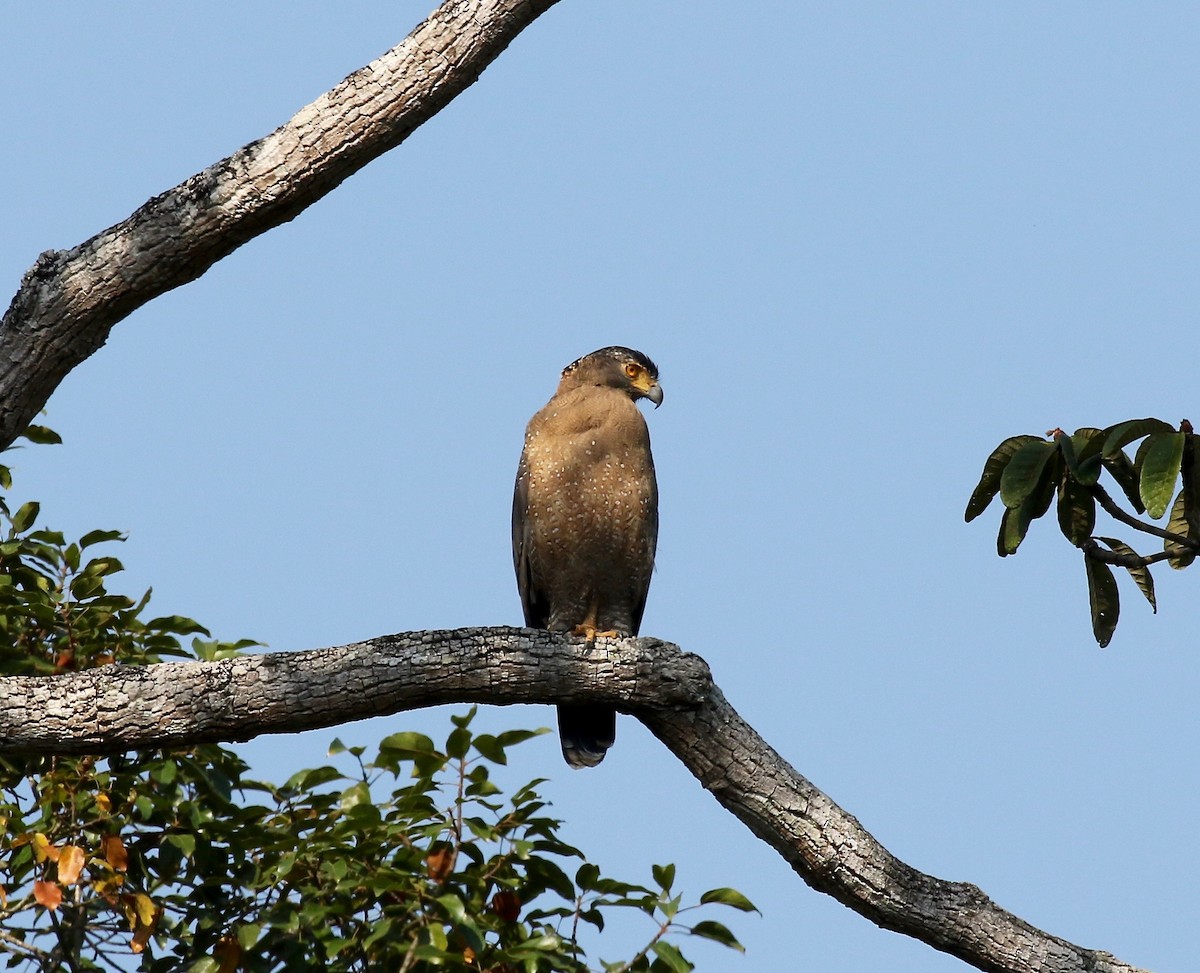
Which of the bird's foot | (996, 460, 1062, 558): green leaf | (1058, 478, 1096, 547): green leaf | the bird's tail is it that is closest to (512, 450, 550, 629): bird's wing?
the bird's foot

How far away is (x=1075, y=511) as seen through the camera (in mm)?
4590

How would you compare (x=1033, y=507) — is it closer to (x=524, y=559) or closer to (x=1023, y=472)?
(x=1023, y=472)

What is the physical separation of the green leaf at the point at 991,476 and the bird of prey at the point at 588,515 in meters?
2.00

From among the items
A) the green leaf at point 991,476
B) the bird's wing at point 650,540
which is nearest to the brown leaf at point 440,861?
the green leaf at point 991,476

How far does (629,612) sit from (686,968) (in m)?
2.96

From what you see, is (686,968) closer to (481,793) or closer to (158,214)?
(481,793)

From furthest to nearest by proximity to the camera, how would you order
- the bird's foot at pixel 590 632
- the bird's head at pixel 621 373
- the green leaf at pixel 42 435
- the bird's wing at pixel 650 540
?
the bird's head at pixel 621 373 → the bird's wing at pixel 650 540 → the bird's foot at pixel 590 632 → the green leaf at pixel 42 435

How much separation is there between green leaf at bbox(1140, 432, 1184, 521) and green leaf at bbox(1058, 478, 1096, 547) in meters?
0.33

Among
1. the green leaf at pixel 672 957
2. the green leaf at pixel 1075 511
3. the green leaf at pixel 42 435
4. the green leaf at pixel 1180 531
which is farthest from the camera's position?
the green leaf at pixel 42 435

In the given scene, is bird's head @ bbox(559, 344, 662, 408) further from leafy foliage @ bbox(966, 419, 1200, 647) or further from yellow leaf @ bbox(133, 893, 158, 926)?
yellow leaf @ bbox(133, 893, 158, 926)

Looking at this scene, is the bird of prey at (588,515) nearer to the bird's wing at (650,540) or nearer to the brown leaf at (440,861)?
the bird's wing at (650,540)

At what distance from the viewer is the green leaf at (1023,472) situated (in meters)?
4.45

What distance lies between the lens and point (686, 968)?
12.8 feet

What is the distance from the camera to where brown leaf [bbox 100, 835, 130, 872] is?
429 cm
